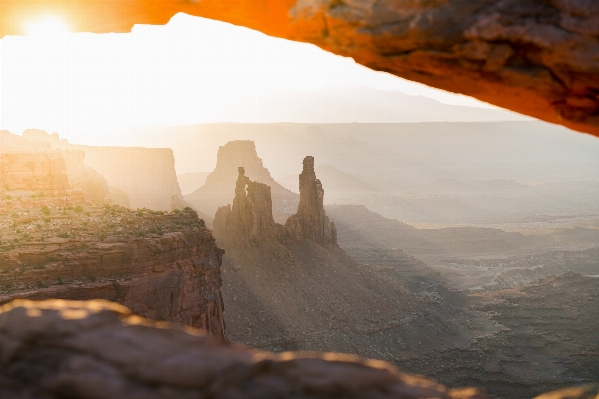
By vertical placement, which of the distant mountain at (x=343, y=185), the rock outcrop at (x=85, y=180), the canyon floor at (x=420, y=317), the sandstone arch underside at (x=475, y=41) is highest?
the sandstone arch underside at (x=475, y=41)

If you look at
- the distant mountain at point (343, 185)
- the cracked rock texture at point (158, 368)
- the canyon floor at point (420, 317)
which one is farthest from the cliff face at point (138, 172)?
the distant mountain at point (343, 185)

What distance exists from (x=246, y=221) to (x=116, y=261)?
2849 centimetres

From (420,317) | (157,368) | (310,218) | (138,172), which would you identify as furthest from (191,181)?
(157,368)

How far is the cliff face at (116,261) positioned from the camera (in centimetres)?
2123

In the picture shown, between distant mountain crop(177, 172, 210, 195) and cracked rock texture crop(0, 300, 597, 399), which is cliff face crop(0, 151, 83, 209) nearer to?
cracked rock texture crop(0, 300, 597, 399)

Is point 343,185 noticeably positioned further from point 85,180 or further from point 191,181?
point 85,180

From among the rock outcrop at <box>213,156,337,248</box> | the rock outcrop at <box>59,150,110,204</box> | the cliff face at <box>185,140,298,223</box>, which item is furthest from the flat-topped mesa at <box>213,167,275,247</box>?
the cliff face at <box>185,140,298,223</box>

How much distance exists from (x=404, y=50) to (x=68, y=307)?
20.8 ft

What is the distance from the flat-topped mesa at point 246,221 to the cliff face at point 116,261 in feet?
75.4

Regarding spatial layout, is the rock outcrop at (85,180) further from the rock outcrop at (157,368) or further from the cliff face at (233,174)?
the rock outcrop at (157,368)

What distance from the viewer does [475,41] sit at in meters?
9.13

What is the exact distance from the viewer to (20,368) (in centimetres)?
595

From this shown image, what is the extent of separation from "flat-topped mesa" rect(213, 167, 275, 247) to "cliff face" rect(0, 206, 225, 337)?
2299cm

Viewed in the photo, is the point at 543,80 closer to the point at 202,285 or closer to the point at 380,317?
the point at 202,285
